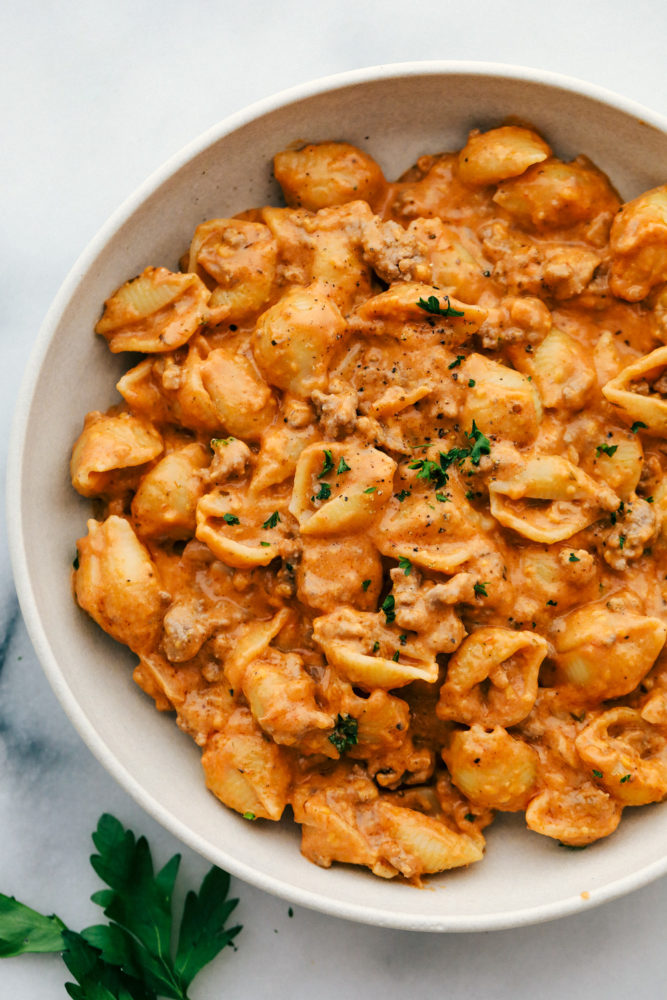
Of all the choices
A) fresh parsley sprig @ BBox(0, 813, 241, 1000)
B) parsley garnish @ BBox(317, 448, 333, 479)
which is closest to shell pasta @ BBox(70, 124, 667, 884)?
parsley garnish @ BBox(317, 448, 333, 479)

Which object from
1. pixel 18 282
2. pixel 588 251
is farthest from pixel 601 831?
pixel 18 282

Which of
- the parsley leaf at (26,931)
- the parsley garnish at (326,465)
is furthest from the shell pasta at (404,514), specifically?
the parsley leaf at (26,931)

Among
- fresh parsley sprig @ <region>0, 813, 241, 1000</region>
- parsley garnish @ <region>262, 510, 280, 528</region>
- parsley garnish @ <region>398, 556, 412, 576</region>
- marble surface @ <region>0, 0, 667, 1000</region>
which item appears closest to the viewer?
parsley garnish @ <region>398, 556, 412, 576</region>

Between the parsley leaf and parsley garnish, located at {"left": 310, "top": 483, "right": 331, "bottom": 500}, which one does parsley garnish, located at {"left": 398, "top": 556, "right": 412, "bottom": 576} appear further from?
the parsley leaf

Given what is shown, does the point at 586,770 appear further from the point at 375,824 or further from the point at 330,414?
the point at 330,414

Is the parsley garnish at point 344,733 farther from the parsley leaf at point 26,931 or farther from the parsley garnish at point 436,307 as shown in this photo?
the parsley leaf at point 26,931
